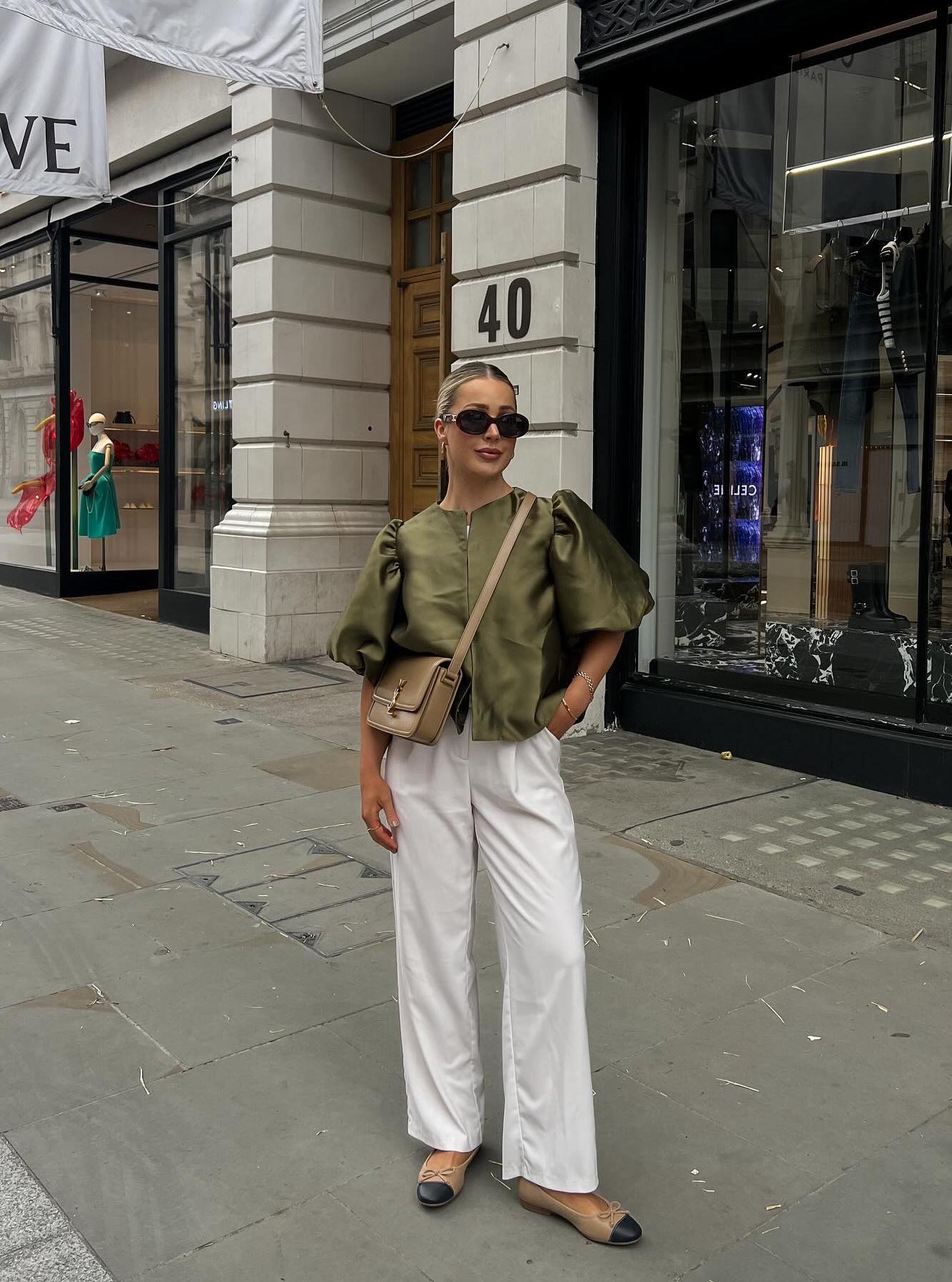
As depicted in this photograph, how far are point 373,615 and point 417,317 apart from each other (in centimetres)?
902

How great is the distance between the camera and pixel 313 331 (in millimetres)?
11172

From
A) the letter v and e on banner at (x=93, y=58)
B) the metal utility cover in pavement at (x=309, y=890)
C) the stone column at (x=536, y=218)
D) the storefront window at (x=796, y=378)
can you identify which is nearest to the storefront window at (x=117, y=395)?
the letter v and e on banner at (x=93, y=58)

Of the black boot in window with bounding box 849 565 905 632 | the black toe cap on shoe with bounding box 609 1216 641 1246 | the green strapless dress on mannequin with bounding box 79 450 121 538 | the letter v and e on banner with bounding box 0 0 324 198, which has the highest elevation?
the letter v and e on banner with bounding box 0 0 324 198

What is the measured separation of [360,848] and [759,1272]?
3219 mm

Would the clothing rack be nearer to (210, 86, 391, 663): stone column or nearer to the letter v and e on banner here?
the letter v and e on banner

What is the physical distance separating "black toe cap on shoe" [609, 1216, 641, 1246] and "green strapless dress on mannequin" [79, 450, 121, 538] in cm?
1542

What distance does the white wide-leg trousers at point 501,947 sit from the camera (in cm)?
282

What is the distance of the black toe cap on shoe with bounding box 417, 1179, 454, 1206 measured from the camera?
2.93 metres

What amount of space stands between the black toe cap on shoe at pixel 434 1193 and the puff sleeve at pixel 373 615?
1210 millimetres

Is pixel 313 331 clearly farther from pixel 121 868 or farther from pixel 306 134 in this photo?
pixel 121 868

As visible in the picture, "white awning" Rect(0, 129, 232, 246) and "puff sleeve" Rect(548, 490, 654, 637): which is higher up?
"white awning" Rect(0, 129, 232, 246)

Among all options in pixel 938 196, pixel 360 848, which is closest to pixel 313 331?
pixel 938 196

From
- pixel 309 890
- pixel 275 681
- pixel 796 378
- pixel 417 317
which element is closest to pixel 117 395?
pixel 417 317

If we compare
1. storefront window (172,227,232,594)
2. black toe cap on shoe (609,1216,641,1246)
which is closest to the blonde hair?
black toe cap on shoe (609,1216,641,1246)
